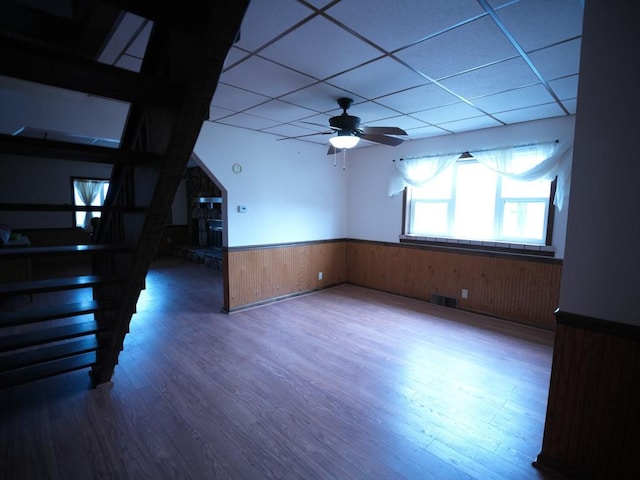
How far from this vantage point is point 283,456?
185 cm

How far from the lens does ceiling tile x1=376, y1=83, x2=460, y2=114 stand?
279 cm

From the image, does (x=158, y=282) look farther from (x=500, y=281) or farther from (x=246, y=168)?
(x=500, y=281)

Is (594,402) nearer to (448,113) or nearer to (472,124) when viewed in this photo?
(448,113)

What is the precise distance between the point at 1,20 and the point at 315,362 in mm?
3314

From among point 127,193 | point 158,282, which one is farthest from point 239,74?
point 158,282

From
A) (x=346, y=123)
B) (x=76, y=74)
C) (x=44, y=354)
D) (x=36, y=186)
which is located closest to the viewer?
(x=76, y=74)

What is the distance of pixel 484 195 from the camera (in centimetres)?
427

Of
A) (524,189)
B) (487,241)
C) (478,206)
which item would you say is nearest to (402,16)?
(524,189)

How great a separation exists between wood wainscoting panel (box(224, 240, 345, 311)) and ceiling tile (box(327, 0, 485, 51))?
10.5 feet

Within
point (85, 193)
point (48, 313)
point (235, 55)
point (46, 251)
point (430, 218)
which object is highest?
point (235, 55)

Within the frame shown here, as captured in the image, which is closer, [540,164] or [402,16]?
[402,16]

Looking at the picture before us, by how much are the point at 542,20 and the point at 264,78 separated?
6.27 ft

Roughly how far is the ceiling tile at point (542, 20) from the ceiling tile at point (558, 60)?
4.1 inches

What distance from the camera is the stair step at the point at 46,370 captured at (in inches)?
87.9
